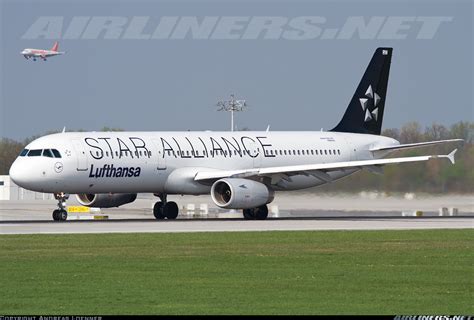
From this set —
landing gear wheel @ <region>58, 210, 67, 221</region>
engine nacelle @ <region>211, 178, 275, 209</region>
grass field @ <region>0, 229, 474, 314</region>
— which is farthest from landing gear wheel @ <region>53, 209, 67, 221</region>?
grass field @ <region>0, 229, 474, 314</region>

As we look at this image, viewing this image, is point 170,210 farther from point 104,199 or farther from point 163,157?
point 163,157

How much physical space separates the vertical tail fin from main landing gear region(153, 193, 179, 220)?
397 inches

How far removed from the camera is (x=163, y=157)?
53656 mm

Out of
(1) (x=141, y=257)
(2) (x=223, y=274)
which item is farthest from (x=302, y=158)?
(2) (x=223, y=274)

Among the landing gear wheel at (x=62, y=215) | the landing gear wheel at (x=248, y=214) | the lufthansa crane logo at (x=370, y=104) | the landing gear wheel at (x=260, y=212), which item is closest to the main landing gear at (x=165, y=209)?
the landing gear wheel at (x=248, y=214)

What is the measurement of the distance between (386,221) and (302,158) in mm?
8250

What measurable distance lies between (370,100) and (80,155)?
17.0 metres

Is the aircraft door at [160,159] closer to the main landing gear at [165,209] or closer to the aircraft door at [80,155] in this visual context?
the main landing gear at [165,209]

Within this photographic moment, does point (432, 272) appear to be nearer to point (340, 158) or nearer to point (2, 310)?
point (2, 310)

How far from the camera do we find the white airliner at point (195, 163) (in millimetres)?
51188

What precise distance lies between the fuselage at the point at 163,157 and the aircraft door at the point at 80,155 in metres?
0.04

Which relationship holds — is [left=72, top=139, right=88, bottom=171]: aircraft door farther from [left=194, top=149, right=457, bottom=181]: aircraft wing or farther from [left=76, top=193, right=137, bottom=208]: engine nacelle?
[left=194, top=149, right=457, bottom=181]: aircraft wing

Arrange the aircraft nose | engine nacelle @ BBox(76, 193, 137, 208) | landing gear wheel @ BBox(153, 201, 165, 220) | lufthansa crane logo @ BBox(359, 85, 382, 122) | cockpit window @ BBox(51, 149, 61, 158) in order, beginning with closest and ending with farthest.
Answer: the aircraft nose, cockpit window @ BBox(51, 149, 61, 158), engine nacelle @ BBox(76, 193, 137, 208), landing gear wheel @ BBox(153, 201, 165, 220), lufthansa crane logo @ BBox(359, 85, 382, 122)

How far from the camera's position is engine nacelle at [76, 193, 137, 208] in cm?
5562
